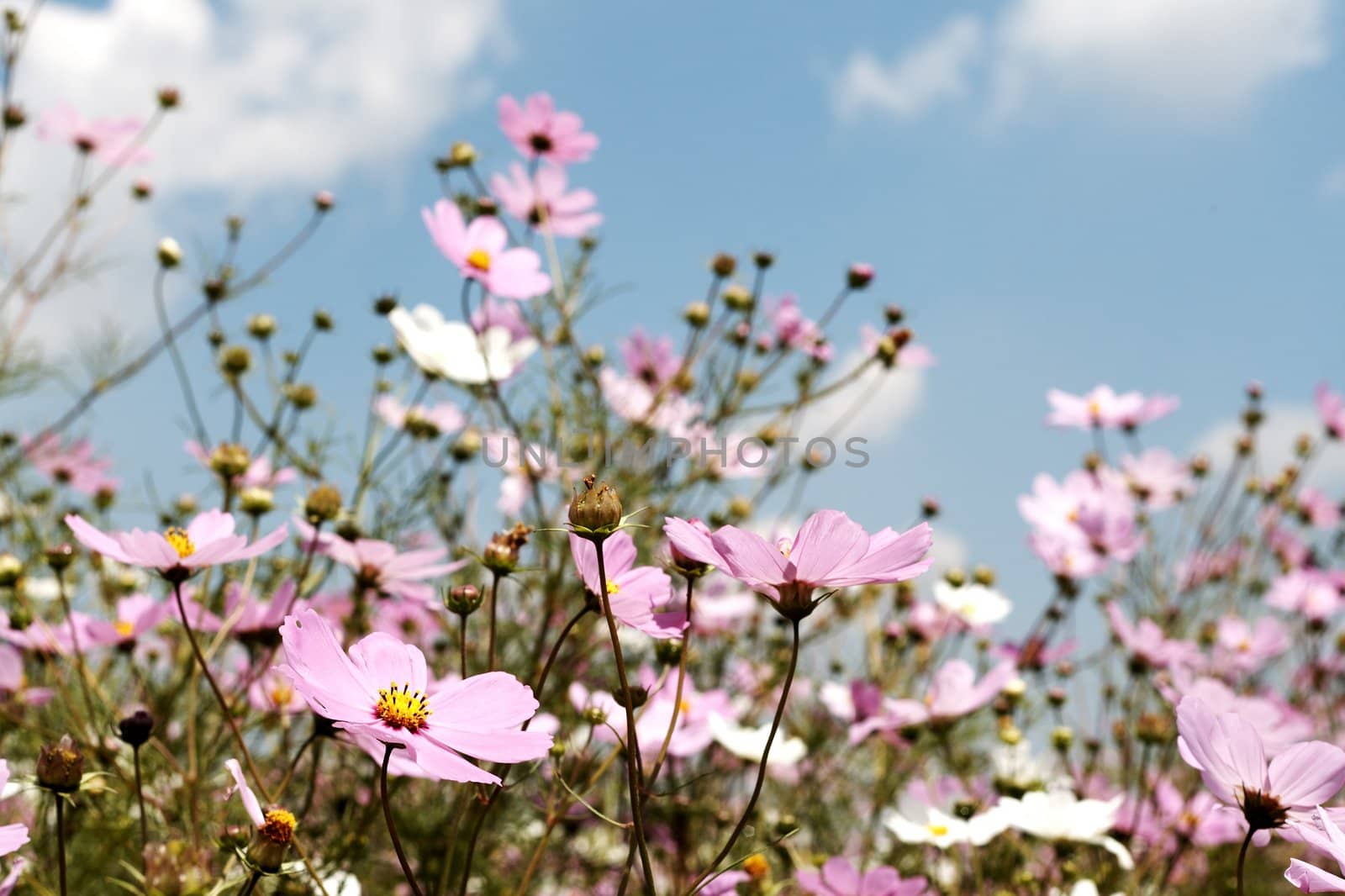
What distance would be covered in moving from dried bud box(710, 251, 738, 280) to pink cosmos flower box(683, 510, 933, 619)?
43.5 inches

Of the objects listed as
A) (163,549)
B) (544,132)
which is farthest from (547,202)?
(163,549)

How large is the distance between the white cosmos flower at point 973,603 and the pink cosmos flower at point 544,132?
799 mm

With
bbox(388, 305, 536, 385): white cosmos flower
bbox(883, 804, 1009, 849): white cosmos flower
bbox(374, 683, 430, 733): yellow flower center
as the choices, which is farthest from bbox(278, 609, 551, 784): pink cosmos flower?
bbox(388, 305, 536, 385): white cosmos flower

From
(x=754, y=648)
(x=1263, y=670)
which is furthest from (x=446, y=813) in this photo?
(x=1263, y=670)

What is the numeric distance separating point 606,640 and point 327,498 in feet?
1.69

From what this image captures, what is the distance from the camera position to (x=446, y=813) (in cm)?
132

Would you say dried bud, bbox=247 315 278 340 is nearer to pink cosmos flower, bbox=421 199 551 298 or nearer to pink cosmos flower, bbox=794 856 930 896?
pink cosmos flower, bbox=421 199 551 298

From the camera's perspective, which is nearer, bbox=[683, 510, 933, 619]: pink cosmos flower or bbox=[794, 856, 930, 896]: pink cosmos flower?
bbox=[683, 510, 933, 619]: pink cosmos flower

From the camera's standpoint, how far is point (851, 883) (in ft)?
2.77

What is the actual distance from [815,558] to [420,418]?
2.92 ft

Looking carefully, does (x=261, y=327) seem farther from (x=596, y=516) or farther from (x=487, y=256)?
(x=596, y=516)

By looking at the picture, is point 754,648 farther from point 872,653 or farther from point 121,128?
point 121,128

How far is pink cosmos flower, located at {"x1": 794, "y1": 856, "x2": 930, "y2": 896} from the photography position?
84 cm

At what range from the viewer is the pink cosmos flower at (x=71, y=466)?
195 cm
